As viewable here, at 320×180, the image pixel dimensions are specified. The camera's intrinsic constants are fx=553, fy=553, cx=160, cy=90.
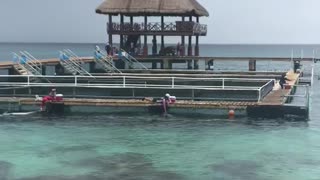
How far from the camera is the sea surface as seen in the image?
19.2m

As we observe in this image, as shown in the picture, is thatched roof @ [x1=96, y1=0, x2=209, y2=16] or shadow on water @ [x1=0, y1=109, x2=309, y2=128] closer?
shadow on water @ [x1=0, y1=109, x2=309, y2=128]

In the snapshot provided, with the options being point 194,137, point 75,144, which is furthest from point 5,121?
point 194,137

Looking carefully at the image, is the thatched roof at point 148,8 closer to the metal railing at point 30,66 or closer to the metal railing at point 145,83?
the metal railing at point 30,66

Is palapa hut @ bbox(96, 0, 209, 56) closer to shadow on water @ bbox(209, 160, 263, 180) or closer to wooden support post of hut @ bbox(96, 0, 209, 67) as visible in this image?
wooden support post of hut @ bbox(96, 0, 209, 67)

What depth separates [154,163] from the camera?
20.5 meters

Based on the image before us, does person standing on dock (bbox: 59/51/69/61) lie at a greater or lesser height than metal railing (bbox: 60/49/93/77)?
greater

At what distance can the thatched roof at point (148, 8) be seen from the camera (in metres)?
55.0

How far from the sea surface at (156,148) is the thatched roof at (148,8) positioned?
970 inches

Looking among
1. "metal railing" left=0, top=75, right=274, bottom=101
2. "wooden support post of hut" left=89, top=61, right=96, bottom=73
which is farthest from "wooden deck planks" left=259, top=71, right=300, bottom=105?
"wooden support post of hut" left=89, top=61, right=96, bottom=73

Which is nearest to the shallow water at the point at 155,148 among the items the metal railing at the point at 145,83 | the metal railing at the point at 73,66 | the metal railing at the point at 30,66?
the metal railing at the point at 145,83

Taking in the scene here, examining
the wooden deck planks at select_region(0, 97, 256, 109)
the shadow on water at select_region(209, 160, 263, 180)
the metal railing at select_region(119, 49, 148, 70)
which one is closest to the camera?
the shadow on water at select_region(209, 160, 263, 180)

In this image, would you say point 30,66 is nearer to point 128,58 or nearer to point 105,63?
point 105,63

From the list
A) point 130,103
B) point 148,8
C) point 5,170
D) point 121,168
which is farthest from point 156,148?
point 148,8

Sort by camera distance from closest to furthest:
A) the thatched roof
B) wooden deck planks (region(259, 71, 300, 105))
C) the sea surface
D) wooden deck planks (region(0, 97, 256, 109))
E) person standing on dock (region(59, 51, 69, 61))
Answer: the sea surface → wooden deck planks (region(0, 97, 256, 109)) → wooden deck planks (region(259, 71, 300, 105)) → person standing on dock (region(59, 51, 69, 61)) → the thatched roof
